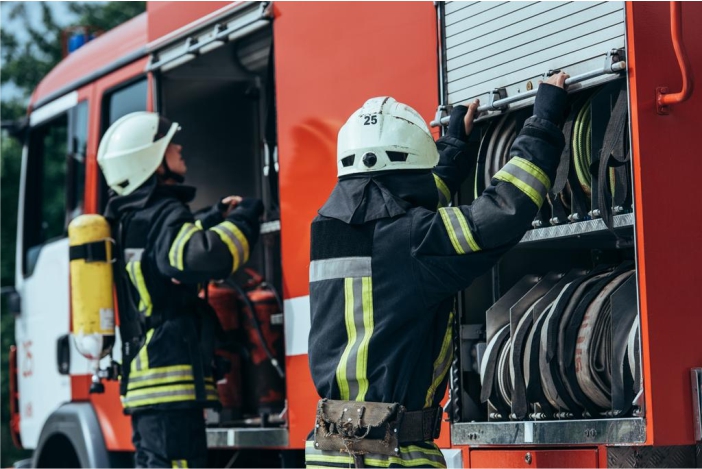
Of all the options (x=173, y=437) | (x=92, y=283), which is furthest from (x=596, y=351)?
(x=92, y=283)

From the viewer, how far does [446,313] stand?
3576 mm

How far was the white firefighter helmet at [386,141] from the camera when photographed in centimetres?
353

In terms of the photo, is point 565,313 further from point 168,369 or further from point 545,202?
point 168,369

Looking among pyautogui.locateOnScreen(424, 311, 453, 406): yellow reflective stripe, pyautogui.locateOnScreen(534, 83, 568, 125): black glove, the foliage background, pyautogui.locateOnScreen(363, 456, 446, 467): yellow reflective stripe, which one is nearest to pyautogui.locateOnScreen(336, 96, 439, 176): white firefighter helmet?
pyautogui.locateOnScreen(534, 83, 568, 125): black glove

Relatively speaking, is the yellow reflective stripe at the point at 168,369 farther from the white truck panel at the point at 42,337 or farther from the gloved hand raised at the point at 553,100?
the gloved hand raised at the point at 553,100

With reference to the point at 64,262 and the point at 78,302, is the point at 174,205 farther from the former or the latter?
the point at 64,262

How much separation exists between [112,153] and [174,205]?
1.45ft

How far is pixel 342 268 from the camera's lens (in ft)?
11.6

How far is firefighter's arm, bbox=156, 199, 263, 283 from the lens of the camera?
469 centimetres

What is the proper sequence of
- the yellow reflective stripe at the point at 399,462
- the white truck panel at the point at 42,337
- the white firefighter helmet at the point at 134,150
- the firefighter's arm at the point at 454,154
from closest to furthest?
1. the yellow reflective stripe at the point at 399,462
2. the firefighter's arm at the point at 454,154
3. the white firefighter helmet at the point at 134,150
4. the white truck panel at the point at 42,337

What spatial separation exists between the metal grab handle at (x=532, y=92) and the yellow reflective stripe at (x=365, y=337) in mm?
688

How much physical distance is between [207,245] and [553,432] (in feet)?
5.98

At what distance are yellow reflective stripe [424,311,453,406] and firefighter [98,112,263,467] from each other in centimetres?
140

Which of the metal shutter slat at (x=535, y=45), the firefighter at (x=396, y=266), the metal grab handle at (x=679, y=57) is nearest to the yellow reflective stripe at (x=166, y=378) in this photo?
the firefighter at (x=396, y=266)
